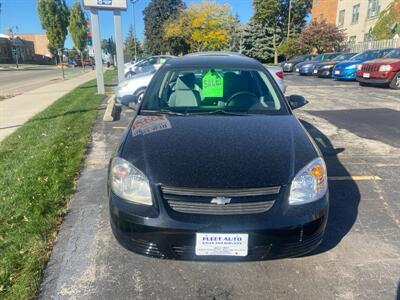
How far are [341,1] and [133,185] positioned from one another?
145ft

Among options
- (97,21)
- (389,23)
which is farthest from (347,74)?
(389,23)

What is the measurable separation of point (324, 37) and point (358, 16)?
482cm

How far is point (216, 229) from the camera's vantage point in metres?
2.17

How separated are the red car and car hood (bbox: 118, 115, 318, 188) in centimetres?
1180

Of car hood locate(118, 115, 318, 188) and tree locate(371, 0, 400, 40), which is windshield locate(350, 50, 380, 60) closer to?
tree locate(371, 0, 400, 40)

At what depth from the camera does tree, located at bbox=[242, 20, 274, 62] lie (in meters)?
45.2

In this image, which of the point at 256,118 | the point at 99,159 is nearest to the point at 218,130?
the point at 256,118

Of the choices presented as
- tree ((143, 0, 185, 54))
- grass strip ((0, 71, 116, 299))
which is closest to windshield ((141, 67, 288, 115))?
grass strip ((0, 71, 116, 299))

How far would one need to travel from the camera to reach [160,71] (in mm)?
3896

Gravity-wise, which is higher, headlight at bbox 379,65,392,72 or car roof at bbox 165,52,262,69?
car roof at bbox 165,52,262,69

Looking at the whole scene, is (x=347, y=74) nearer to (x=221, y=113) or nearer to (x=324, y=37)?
(x=221, y=113)

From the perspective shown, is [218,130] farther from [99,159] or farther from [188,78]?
Result: [99,159]

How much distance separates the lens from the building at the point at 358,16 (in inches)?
1281

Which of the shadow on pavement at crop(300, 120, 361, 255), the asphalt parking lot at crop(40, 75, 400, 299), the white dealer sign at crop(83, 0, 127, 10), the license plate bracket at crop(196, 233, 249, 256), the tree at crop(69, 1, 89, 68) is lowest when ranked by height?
the asphalt parking lot at crop(40, 75, 400, 299)
